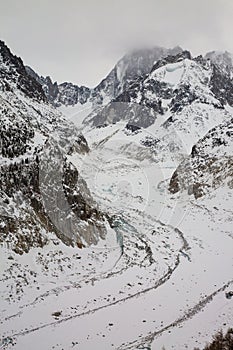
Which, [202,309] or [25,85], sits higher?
[25,85]

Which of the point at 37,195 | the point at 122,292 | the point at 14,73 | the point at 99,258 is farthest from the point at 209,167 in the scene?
the point at 14,73

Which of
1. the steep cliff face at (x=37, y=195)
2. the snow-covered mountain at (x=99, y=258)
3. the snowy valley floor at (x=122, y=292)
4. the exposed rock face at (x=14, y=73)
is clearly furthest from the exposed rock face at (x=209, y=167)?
the exposed rock face at (x=14, y=73)

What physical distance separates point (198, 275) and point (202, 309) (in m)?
6.83

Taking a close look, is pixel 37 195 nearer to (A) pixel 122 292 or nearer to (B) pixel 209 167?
(A) pixel 122 292

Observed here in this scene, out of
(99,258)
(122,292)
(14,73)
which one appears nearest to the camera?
(122,292)

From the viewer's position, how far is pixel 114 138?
461 feet

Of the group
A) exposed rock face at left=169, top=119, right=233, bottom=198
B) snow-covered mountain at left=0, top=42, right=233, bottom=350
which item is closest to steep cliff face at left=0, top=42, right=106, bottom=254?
snow-covered mountain at left=0, top=42, right=233, bottom=350

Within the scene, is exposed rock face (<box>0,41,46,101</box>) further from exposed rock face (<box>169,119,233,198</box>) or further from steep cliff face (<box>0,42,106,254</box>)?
steep cliff face (<box>0,42,106,254</box>)

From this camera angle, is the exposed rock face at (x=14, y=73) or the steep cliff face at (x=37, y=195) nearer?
the steep cliff face at (x=37, y=195)

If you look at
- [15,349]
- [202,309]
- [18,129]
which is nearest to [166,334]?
[202,309]

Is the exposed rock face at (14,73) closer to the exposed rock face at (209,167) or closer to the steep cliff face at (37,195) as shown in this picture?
the exposed rock face at (209,167)

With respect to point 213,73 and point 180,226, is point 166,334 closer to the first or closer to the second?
point 180,226

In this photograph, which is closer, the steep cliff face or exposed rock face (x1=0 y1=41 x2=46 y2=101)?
the steep cliff face

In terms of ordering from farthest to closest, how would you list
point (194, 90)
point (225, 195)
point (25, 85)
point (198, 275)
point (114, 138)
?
point (194, 90)
point (114, 138)
point (25, 85)
point (225, 195)
point (198, 275)
